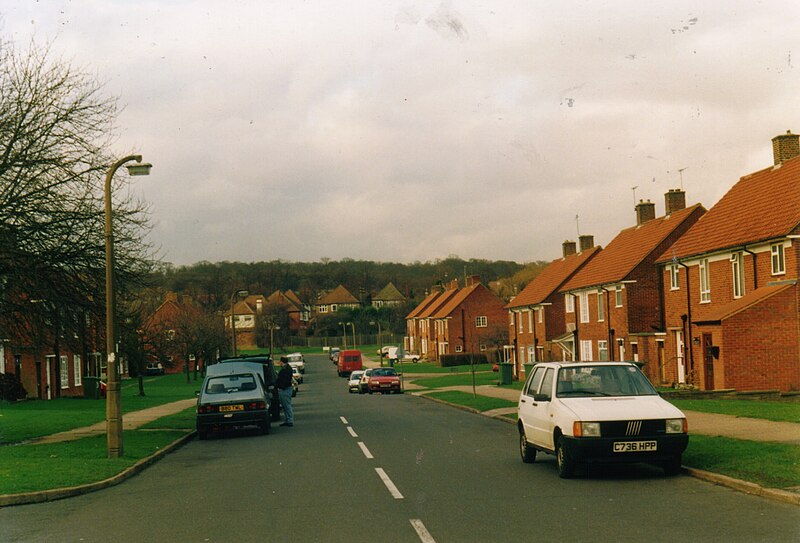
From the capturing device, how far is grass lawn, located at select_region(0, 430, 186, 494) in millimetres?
12625

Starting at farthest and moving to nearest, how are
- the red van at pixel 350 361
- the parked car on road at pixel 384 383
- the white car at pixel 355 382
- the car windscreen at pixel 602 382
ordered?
the red van at pixel 350 361
the white car at pixel 355 382
the parked car on road at pixel 384 383
the car windscreen at pixel 602 382

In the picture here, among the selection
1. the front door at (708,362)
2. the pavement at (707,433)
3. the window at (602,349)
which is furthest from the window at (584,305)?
the pavement at (707,433)

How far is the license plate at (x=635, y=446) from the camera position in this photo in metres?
11.2

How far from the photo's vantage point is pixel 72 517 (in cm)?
1018

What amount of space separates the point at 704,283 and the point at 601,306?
12433 millimetres

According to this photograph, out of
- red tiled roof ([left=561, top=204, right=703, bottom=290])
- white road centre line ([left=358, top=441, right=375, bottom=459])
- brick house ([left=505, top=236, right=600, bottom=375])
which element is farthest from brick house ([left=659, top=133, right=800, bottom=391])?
white road centre line ([left=358, top=441, right=375, bottom=459])

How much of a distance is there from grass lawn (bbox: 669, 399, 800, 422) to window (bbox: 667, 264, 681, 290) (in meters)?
11.1

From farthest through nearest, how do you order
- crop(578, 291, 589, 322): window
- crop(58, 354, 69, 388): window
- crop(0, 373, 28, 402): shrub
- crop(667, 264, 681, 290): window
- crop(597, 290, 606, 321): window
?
crop(58, 354, 69, 388): window → crop(578, 291, 589, 322): window → crop(597, 290, 606, 321): window → crop(0, 373, 28, 402): shrub → crop(667, 264, 681, 290): window

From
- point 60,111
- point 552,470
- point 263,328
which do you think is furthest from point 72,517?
point 263,328

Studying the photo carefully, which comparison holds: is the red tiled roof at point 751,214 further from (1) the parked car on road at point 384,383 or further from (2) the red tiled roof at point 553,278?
(1) the parked car on road at point 384,383

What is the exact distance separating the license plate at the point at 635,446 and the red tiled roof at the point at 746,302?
19270 millimetres

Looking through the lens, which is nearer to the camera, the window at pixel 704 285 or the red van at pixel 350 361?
the window at pixel 704 285

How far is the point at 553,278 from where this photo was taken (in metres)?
59.3

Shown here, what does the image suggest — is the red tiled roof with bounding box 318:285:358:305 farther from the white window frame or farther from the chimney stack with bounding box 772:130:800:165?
the chimney stack with bounding box 772:130:800:165
